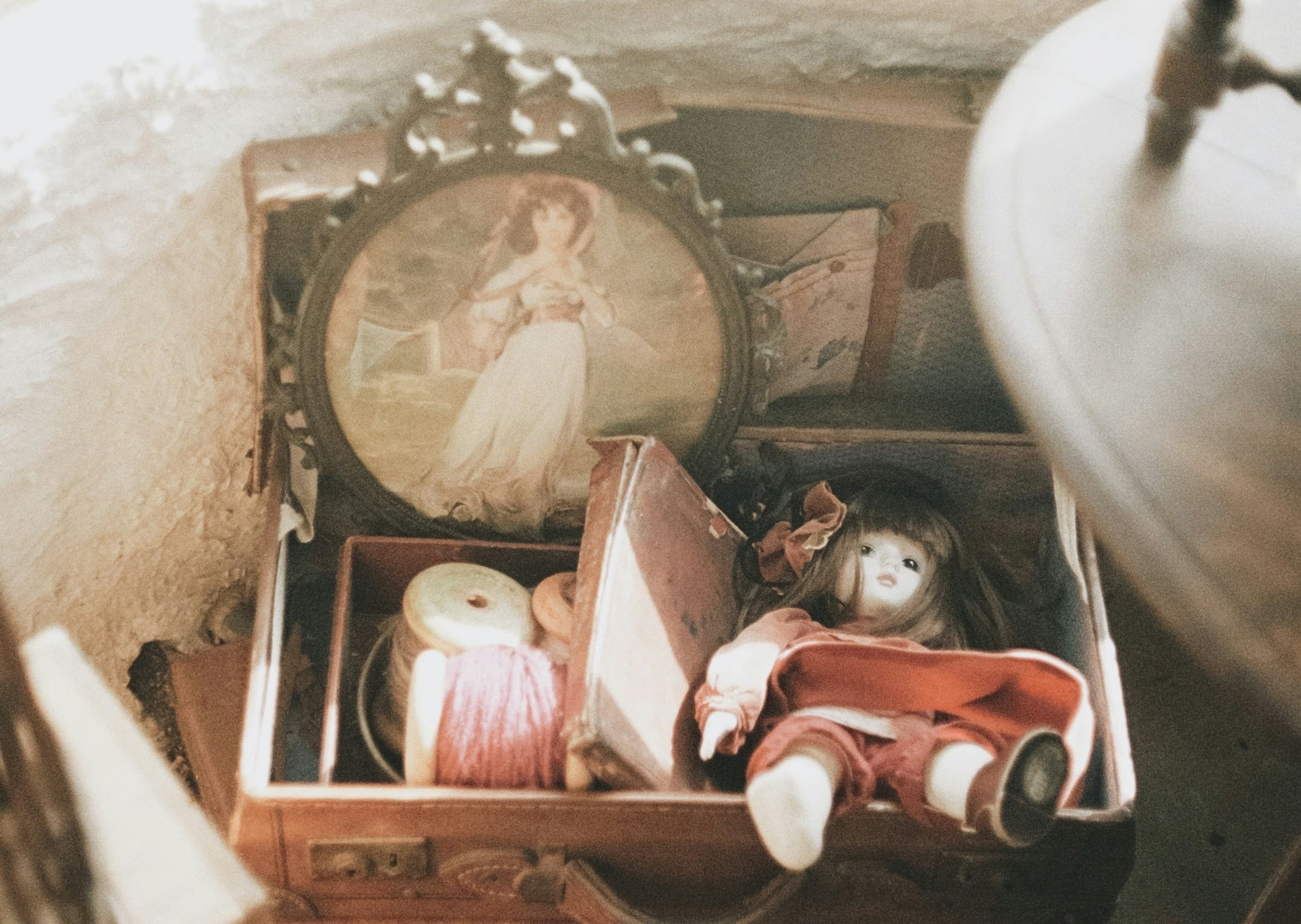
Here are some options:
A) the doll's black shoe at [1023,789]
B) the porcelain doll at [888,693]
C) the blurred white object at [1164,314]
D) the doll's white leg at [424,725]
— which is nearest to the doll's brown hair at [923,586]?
the porcelain doll at [888,693]

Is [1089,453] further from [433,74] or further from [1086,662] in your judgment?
[433,74]

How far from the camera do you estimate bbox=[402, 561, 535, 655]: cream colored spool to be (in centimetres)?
111

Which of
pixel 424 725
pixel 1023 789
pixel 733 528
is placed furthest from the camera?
pixel 733 528

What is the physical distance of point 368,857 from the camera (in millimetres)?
1027

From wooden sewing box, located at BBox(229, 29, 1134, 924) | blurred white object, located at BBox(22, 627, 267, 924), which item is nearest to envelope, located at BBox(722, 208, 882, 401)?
wooden sewing box, located at BBox(229, 29, 1134, 924)

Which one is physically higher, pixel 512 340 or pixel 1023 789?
pixel 512 340

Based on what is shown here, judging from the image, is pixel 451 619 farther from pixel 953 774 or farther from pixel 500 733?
pixel 953 774

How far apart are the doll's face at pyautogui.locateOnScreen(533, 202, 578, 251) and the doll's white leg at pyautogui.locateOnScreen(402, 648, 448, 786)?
41 centimetres

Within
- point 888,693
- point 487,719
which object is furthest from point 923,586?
point 487,719

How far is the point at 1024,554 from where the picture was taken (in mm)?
1384

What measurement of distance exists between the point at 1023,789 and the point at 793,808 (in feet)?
0.60

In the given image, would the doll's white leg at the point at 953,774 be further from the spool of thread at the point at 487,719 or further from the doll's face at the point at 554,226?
the doll's face at the point at 554,226

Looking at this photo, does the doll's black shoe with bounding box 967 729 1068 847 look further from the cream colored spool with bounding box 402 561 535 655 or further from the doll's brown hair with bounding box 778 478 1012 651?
the cream colored spool with bounding box 402 561 535 655

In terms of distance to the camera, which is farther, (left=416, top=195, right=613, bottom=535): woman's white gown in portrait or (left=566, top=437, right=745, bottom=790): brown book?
(left=416, top=195, right=613, bottom=535): woman's white gown in portrait
